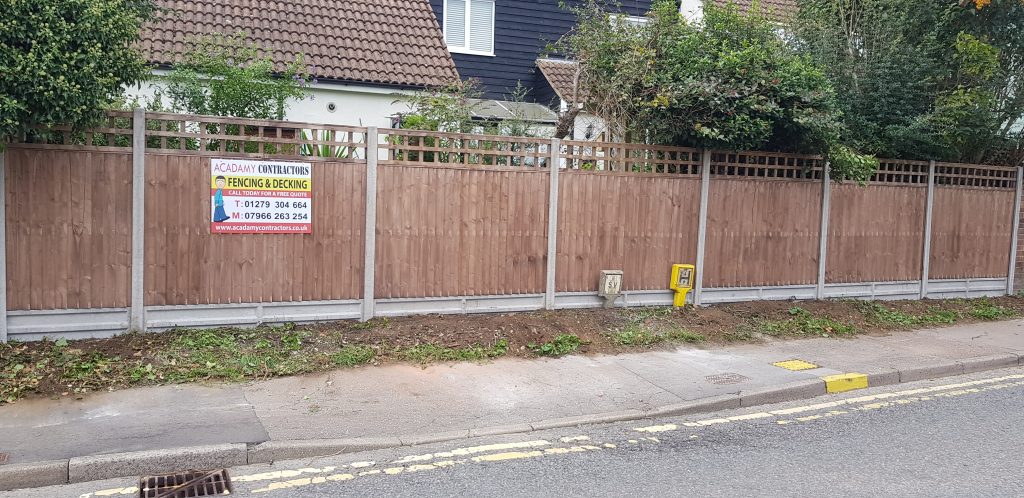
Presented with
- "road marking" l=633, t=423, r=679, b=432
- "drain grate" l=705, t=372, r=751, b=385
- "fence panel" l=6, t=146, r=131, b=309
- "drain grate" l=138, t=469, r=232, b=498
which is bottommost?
"drain grate" l=138, t=469, r=232, b=498

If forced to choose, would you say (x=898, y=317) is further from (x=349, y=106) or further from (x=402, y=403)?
(x=349, y=106)

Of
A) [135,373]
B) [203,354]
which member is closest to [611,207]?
[203,354]

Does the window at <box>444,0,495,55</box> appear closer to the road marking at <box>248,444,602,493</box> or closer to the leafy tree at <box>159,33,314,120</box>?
the leafy tree at <box>159,33,314,120</box>

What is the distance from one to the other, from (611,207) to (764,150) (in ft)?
8.56

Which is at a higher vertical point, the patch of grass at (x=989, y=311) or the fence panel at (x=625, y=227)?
the fence panel at (x=625, y=227)

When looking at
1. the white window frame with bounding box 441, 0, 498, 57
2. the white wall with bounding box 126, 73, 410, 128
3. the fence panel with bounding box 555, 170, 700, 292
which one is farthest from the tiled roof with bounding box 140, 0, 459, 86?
the fence panel with bounding box 555, 170, 700, 292

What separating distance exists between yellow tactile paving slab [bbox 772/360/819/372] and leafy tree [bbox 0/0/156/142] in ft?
23.5

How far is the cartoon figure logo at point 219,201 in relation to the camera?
798 cm

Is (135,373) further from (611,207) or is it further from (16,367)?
(611,207)

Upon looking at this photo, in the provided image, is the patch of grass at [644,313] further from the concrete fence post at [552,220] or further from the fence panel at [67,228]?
the fence panel at [67,228]

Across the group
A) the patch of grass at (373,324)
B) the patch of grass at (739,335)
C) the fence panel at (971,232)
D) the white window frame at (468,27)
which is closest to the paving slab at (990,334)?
the fence panel at (971,232)

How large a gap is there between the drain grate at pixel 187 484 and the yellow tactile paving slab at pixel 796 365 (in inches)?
233

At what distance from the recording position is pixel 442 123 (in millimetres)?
9977

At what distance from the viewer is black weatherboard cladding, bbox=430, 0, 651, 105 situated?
664 inches
